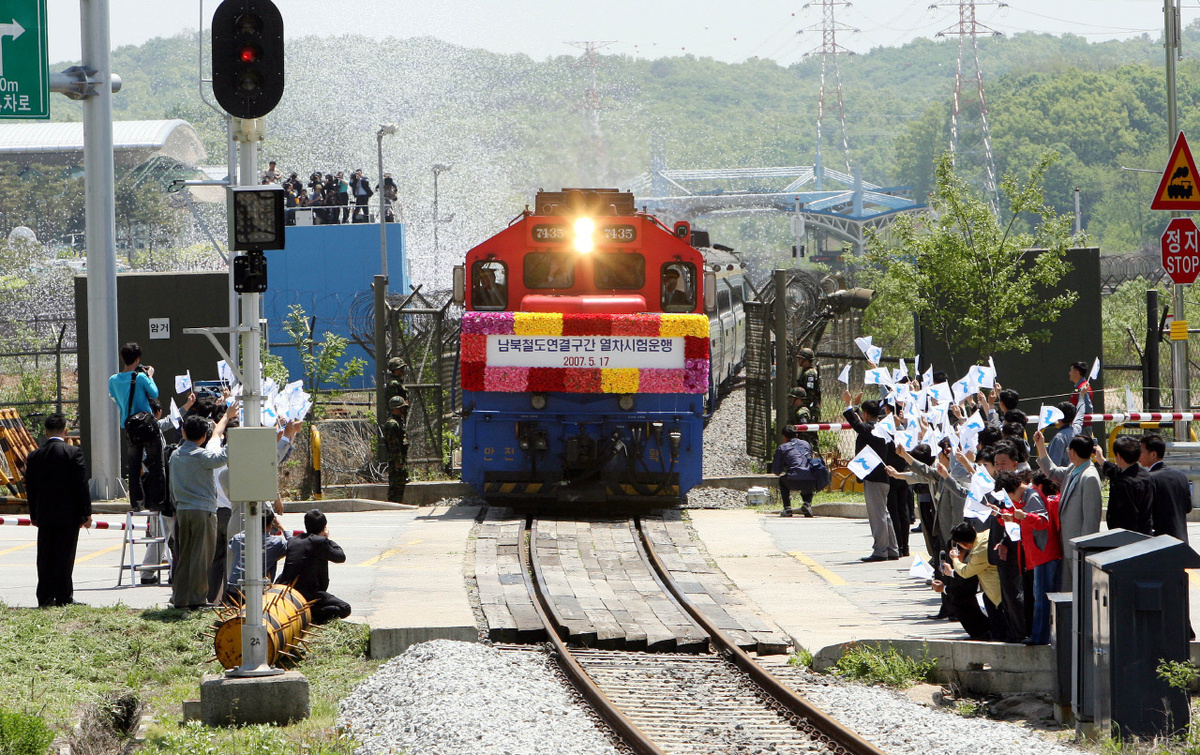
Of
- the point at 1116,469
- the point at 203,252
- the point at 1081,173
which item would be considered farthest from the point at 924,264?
the point at 1081,173

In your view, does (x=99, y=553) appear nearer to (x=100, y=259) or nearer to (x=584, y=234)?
A: (x=100, y=259)

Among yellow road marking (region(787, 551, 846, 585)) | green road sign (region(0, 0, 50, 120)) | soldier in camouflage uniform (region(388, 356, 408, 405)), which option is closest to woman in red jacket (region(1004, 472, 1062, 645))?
yellow road marking (region(787, 551, 846, 585))

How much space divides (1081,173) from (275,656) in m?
150

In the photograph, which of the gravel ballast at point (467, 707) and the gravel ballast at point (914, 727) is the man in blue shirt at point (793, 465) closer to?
the gravel ballast at point (467, 707)

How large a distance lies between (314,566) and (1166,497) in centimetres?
678

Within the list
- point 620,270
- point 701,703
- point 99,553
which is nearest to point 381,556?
point 99,553

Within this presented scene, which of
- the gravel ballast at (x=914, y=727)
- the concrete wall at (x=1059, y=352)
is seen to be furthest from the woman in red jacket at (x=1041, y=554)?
the concrete wall at (x=1059, y=352)

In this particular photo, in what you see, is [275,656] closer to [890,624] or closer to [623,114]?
[890,624]

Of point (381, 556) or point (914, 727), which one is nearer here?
point (914, 727)

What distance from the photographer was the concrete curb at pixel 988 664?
9.31 meters

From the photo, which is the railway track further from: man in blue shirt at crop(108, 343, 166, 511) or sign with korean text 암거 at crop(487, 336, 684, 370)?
sign with korean text 암거 at crop(487, 336, 684, 370)

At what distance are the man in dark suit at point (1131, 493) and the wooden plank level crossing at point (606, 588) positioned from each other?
2.81m

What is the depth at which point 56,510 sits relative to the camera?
443 inches

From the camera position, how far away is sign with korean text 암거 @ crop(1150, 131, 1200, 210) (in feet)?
47.9
